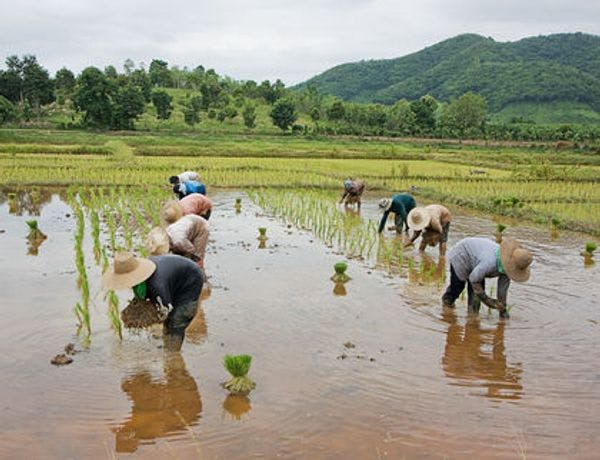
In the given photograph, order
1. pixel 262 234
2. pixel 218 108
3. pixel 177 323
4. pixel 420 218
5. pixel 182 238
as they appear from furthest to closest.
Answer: pixel 218 108 < pixel 262 234 < pixel 420 218 < pixel 182 238 < pixel 177 323

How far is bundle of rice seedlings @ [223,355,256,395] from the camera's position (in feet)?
16.0

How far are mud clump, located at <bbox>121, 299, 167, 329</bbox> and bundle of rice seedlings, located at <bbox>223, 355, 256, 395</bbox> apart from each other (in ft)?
2.44

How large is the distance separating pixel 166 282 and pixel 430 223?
5.64 metres

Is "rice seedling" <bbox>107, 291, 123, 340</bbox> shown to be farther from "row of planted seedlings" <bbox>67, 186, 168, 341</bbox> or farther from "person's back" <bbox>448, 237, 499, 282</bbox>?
"person's back" <bbox>448, 237, 499, 282</bbox>

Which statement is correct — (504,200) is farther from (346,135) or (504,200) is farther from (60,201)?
(346,135)

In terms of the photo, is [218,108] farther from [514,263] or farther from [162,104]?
[514,263]

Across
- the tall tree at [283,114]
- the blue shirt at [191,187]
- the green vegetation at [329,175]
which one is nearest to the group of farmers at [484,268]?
the blue shirt at [191,187]

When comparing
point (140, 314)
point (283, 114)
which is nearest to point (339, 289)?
point (140, 314)

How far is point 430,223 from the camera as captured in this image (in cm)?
983

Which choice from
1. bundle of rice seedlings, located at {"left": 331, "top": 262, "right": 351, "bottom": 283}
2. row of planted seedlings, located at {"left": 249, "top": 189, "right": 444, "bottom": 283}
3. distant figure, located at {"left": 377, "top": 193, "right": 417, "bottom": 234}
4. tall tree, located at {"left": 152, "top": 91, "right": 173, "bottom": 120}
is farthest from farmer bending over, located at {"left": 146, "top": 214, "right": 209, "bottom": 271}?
tall tree, located at {"left": 152, "top": 91, "right": 173, "bottom": 120}

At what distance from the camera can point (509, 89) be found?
95312 mm

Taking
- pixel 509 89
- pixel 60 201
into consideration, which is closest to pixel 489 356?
pixel 60 201

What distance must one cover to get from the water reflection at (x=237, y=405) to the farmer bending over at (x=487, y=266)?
2850 millimetres

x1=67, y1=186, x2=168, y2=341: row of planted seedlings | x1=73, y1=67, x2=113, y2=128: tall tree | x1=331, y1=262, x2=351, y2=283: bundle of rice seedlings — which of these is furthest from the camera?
x1=73, y1=67, x2=113, y2=128: tall tree
